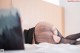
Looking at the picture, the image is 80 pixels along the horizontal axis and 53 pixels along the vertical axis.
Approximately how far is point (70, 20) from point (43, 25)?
44.0 inches

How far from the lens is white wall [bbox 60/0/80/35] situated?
3287mm

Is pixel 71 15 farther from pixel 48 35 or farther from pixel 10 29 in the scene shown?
pixel 10 29

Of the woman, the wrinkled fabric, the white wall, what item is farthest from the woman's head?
the wrinkled fabric

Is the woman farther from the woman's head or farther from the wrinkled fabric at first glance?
the wrinkled fabric

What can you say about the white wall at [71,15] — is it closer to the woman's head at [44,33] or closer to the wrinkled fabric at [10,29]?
the woman's head at [44,33]

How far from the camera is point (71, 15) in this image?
3309 mm

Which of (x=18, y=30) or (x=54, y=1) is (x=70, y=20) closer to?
(x=54, y=1)

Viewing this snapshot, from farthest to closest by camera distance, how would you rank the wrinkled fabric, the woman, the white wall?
the white wall, the woman, the wrinkled fabric

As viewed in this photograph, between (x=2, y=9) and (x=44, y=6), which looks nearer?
(x=2, y=9)

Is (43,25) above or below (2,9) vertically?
below

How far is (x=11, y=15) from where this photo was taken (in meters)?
0.85

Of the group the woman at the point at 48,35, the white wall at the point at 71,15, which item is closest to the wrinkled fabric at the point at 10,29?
the woman at the point at 48,35

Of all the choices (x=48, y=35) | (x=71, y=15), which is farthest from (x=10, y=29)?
(x=71, y=15)

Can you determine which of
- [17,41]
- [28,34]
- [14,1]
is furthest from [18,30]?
[14,1]
